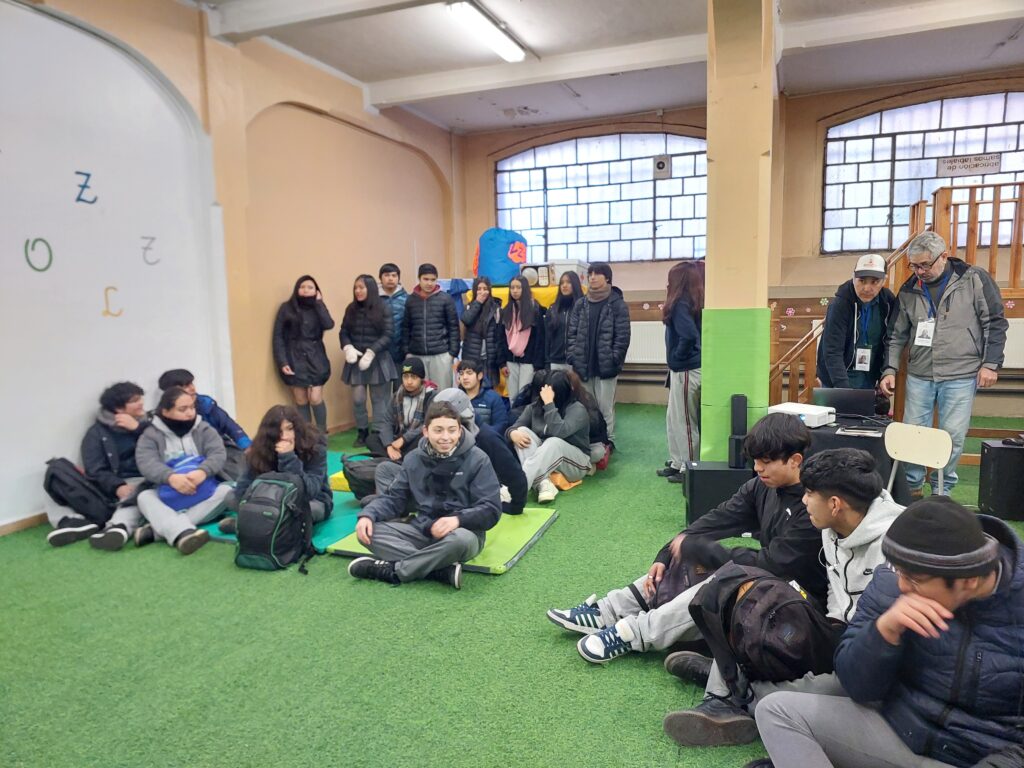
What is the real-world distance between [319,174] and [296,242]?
0.77 meters

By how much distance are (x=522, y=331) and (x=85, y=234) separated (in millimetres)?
3293

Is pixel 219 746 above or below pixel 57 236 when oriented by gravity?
below

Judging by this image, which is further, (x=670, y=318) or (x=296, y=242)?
(x=296, y=242)

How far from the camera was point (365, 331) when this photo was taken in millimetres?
6008

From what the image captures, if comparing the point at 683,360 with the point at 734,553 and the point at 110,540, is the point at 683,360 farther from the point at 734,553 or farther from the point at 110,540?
the point at 110,540

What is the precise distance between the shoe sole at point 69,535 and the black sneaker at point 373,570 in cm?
179

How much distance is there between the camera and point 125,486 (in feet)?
13.0

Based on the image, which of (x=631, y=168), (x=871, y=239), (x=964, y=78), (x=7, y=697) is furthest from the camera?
(x=631, y=168)

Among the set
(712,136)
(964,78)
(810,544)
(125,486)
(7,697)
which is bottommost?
(7,697)

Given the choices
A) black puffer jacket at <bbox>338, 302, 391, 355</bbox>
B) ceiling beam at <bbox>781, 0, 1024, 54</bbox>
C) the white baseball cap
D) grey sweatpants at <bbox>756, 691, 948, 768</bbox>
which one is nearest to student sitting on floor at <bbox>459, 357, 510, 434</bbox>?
black puffer jacket at <bbox>338, 302, 391, 355</bbox>

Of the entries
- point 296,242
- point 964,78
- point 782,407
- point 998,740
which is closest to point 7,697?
point 998,740

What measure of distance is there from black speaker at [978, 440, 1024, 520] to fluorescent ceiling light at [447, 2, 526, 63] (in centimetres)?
462

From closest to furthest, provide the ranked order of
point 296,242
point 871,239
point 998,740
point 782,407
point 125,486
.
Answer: point 998,740 → point 782,407 → point 125,486 → point 296,242 → point 871,239

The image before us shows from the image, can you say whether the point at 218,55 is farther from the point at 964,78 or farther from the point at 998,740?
the point at 964,78
